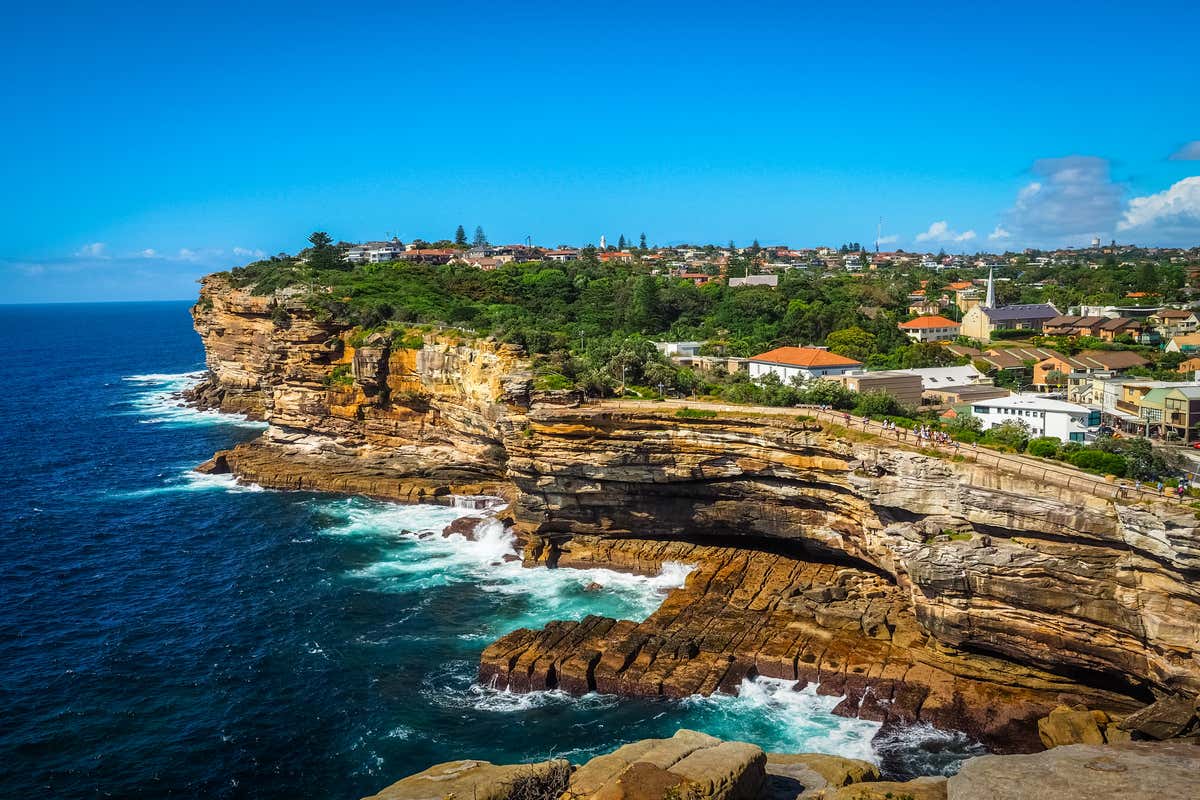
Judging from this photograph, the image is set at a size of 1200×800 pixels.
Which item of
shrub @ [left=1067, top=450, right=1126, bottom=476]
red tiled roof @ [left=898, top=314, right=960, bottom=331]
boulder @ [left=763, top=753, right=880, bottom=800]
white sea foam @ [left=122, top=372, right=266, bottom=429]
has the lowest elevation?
boulder @ [left=763, top=753, right=880, bottom=800]

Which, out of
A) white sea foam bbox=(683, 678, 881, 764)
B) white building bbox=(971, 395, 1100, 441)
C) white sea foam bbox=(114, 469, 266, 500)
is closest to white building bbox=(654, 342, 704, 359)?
white building bbox=(971, 395, 1100, 441)

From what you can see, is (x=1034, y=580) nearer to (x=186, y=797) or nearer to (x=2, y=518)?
(x=186, y=797)

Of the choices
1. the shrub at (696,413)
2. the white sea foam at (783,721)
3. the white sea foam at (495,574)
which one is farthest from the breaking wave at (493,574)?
the shrub at (696,413)

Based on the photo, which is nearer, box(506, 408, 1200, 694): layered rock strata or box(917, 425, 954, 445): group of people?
box(506, 408, 1200, 694): layered rock strata

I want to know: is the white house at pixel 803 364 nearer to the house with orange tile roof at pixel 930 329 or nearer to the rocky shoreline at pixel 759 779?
the house with orange tile roof at pixel 930 329

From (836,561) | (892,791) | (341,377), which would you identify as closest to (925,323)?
(836,561)

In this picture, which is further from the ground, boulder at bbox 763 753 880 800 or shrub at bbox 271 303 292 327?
shrub at bbox 271 303 292 327

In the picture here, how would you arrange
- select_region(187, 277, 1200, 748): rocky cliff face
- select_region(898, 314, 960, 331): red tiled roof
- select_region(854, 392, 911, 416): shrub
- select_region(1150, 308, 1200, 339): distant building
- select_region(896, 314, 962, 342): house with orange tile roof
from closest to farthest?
select_region(187, 277, 1200, 748): rocky cliff face, select_region(854, 392, 911, 416): shrub, select_region(1150, 308, 1200, 339): distant building, select_region(896, 314, 962, 342): house with orange tile roof, select_region(898, 314, 960, 331): red tiled roof

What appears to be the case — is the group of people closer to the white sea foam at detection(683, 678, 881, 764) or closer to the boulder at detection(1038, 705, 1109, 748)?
the boulder at detection(1038, 705, 1109, 748)
